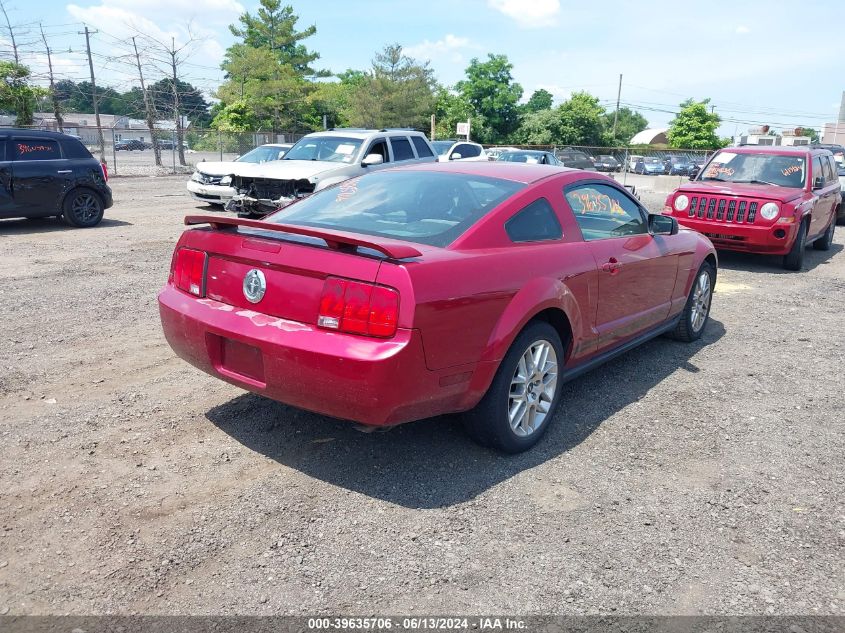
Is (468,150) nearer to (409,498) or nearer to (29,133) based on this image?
(29,133)

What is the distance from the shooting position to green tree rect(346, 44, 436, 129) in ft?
172

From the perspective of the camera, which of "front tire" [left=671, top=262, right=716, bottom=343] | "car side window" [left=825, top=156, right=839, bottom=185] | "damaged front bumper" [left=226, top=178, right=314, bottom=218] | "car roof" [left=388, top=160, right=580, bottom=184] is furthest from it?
"damaged front bumper" [left=226, top=178, right=314, bottom=218]

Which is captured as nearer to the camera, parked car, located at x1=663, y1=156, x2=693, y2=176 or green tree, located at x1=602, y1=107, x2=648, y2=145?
parked car, located at x1=663, y1=156, x2=693, y2=176

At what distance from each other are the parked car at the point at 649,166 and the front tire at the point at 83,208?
3938 centimetres

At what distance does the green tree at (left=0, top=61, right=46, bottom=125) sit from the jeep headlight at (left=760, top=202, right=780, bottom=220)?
27.1 metres

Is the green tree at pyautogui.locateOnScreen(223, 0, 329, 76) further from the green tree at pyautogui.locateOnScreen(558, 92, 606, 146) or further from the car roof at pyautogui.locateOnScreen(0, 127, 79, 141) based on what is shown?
the car roof at pyautogui.locateOnScreen(0, 127, 79, 141)

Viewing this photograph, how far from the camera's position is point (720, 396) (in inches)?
198

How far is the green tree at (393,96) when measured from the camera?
5256 cm

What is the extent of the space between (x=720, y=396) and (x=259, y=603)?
3673 millimetres

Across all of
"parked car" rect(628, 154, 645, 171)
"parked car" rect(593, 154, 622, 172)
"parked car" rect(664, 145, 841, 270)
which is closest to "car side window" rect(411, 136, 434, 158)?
"parked car" rect(664, 145, 841, 270)

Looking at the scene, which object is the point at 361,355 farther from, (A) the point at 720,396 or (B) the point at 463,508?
(A) the point at 720,396

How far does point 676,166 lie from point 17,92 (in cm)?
3634

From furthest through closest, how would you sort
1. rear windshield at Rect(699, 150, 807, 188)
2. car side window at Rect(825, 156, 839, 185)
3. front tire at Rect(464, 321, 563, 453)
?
car side window at Rect(825, 156, 839, 185) < rear windshield at Rect(699, 150, 807, 188) < front tire at Rect(464, 321, 563, 453)

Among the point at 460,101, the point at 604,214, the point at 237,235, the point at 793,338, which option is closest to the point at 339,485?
the point at 237,235
